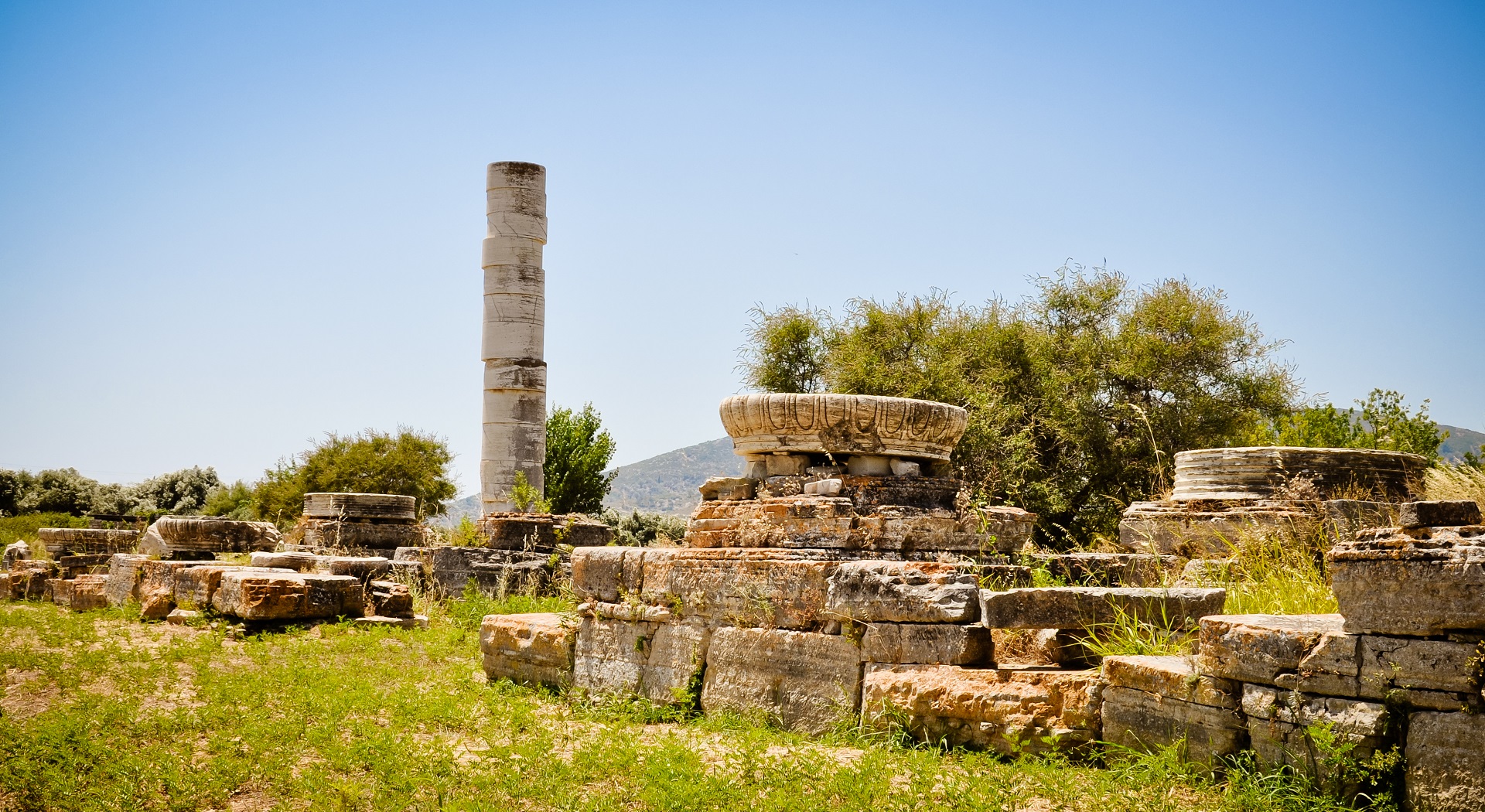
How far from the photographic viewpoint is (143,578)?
39.8 ft

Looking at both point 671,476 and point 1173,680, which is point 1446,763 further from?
point 671,476

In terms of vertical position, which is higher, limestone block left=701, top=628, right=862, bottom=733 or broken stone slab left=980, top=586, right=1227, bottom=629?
broken stone slab left=980, top=586, right=1227, bottom=629

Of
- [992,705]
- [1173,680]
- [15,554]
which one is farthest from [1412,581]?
[15,554]

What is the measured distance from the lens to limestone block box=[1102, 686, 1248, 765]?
443 cm

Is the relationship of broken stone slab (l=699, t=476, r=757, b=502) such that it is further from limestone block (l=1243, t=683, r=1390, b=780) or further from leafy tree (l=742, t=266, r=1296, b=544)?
leafy tree (l=742, t=266, r=1296, b=544)

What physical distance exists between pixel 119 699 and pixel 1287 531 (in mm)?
7773

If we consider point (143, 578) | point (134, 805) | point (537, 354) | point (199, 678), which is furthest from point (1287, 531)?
point (537, 354)

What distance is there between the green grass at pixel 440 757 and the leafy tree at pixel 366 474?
829 inches

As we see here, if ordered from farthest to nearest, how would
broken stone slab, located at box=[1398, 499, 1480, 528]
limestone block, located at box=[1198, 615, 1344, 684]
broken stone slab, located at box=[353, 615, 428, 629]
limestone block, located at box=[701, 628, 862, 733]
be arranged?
broken stone slab, located at box=[353, 615, 428, 629]
limestone block, located at box=[701, 628, 862, 733]
limestone block, located at box=[1198, 615, 1344, 684]
broken stone slab, located at box=[1398, 499, 1480, 528]

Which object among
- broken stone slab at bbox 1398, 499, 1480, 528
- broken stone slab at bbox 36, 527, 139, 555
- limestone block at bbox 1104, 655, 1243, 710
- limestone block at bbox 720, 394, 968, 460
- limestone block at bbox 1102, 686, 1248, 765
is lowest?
limestone block at bbox 1102, 686, 1248, 765

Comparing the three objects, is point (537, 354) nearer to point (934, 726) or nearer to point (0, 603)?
point (0, 603)

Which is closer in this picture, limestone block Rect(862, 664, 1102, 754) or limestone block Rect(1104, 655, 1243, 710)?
limestone block Rect(1104, 655, 1243, 710)

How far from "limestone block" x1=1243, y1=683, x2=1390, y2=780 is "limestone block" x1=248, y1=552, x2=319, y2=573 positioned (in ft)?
33.1

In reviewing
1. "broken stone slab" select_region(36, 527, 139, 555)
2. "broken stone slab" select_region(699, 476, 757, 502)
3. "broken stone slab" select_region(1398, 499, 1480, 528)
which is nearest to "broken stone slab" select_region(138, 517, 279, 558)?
"broken stone slab" select_region(36, 527, 139, 555)
